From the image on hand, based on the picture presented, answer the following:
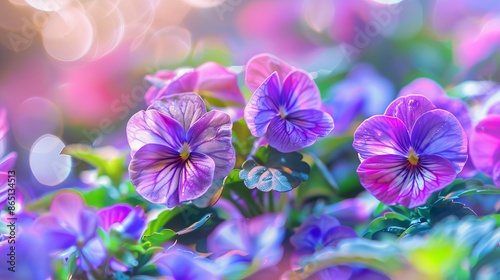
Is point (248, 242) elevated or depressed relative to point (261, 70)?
depressed

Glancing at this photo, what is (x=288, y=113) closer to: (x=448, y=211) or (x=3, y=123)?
(x=448, y=211)

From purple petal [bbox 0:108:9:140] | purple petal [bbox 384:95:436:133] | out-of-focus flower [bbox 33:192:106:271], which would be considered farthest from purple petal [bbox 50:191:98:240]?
purple petal [bbox 384:95:436:133]

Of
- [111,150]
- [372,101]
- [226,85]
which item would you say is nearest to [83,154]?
[111,150]

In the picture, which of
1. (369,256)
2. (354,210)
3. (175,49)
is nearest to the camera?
(369,256)

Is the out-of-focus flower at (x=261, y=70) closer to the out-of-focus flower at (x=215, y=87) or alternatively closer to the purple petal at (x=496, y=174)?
the out-of-focus flower at (x=215, y=87)

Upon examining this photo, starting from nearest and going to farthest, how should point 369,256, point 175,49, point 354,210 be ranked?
point 369,256, point 354,210, point 175,49

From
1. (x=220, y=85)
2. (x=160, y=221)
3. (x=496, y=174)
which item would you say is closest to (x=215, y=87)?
Result: (x=220, y=85)

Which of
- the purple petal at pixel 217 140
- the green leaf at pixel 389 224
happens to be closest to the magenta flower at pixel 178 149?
the purple petal at pixel 217 140

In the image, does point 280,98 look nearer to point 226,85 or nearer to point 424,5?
point 226,85
